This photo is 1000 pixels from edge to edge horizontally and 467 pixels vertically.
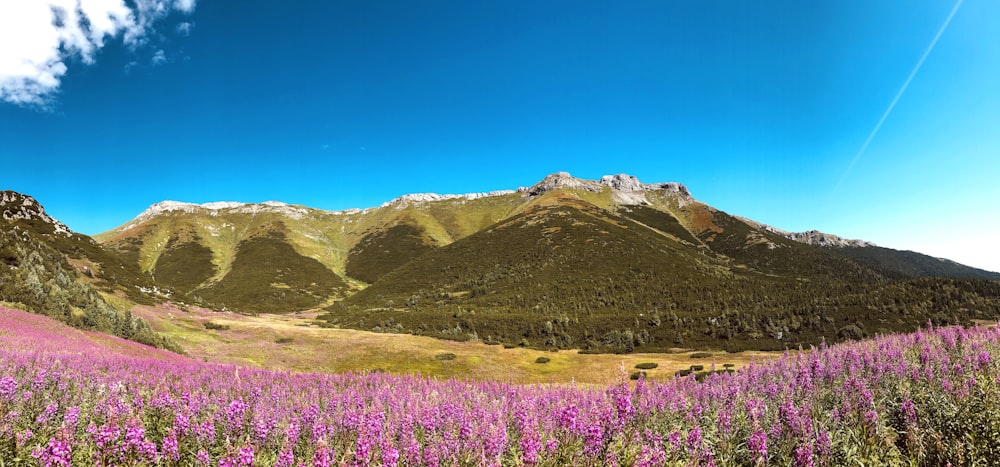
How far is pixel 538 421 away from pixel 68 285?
5407 centimetres

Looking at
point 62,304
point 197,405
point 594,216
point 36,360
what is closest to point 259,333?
point 62,304

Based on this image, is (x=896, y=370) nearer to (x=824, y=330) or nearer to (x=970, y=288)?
(x=824, y=330)

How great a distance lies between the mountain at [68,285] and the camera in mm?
34031

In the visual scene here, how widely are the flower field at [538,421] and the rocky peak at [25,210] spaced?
89.5 meters

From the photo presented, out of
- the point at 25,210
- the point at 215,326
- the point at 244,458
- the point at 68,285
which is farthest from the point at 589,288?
the point at 25,210

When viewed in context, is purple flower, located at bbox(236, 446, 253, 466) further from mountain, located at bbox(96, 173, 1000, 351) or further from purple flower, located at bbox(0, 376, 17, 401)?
mountain, located at bbox(96, 173, 1000, 351)

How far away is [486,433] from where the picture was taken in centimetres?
876

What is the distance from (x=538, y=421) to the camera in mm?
12086

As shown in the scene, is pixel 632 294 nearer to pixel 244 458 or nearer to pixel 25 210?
pixel 244 458

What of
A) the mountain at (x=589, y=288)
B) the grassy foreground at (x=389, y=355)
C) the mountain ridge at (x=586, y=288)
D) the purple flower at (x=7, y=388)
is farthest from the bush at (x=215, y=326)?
the purple flower at (x=7, y=388)

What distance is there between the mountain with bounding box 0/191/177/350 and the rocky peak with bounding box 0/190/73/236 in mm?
1533

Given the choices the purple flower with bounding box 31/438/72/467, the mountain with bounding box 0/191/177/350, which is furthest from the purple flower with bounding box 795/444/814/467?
the mountain with bounding box 0/191/177/350

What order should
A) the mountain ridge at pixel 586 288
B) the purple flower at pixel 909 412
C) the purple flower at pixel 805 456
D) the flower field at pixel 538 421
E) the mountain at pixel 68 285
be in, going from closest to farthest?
1. the purple flower at pixel 805 456
2. the flower field at pixel 538 421
3. the purple flower at pixel 909 412
4. the mountain at pixel 68 285
5. the mountain ridge at pixel 586 288

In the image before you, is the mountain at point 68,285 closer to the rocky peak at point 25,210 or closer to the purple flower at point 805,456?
the rocky peak at point 25,210
